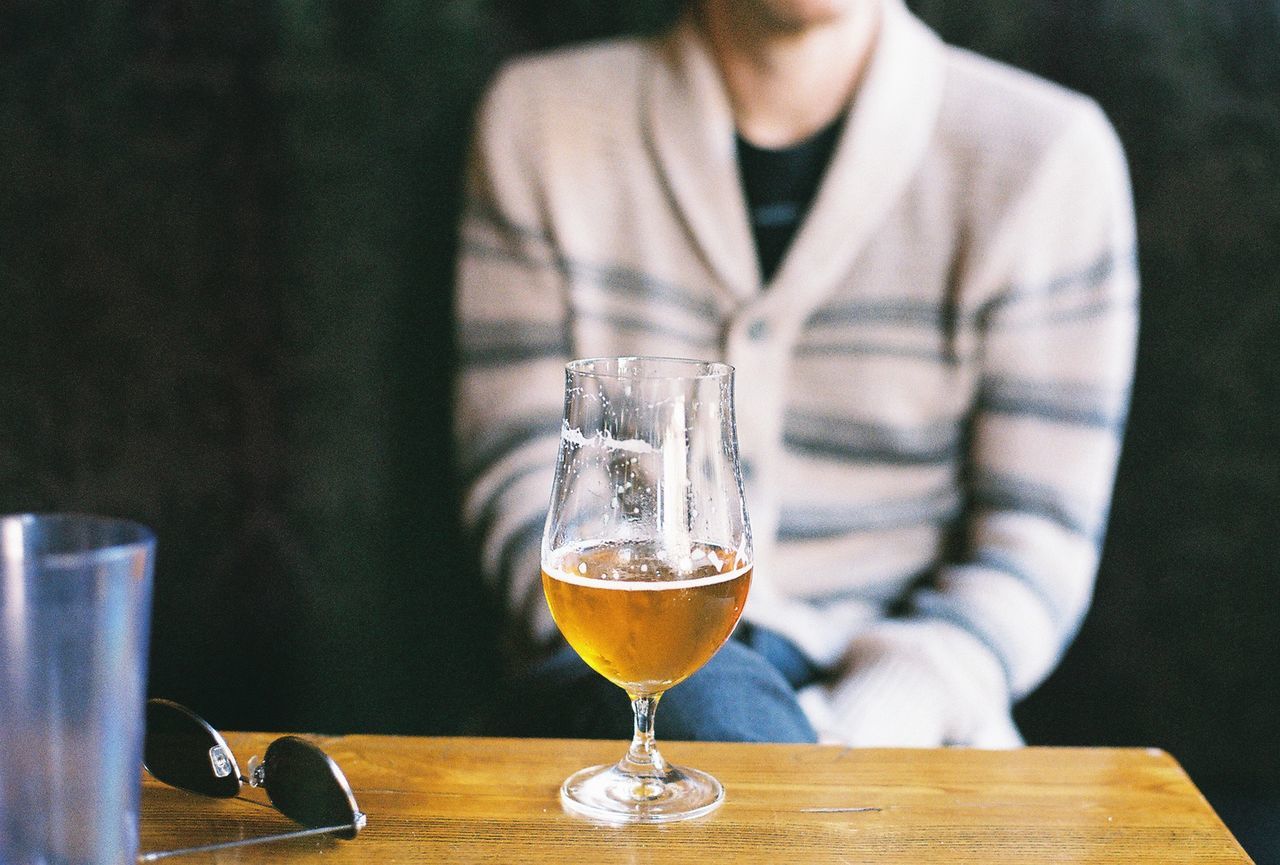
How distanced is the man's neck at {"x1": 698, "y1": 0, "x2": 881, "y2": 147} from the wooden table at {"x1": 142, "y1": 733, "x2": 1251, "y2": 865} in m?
0.97

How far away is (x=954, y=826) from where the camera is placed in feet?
1.99

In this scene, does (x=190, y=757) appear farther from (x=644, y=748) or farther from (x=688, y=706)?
(x=688, y=706)

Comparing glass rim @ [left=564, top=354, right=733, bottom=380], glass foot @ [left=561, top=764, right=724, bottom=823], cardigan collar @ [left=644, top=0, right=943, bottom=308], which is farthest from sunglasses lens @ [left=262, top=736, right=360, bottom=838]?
cardigan collar @ [left=644, top=0, right=943, bottom=308]

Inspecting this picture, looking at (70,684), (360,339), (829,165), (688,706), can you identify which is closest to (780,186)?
(829,165)

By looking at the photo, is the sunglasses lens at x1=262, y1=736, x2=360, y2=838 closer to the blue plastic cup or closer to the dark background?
the blue plastic cup

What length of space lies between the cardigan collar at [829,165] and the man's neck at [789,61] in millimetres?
19

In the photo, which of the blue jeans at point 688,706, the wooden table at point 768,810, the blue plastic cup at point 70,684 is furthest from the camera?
the blue jeans at point 688,706

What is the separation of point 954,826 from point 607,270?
101 cm

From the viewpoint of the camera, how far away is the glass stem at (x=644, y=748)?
0.64 m

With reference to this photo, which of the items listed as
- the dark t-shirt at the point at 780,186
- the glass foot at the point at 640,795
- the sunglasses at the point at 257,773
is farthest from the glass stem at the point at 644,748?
the dark t-shirt at the point at 780,186

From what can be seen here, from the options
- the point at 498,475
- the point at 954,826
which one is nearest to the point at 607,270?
the point at 498,475

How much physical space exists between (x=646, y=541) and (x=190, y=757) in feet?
0.90

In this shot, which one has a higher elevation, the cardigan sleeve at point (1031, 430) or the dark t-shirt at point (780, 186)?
the dark t-shirt at point (780, 186)

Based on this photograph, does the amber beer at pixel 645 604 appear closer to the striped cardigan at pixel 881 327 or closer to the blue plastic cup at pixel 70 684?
the blue plastic cup at pixel 70 684
